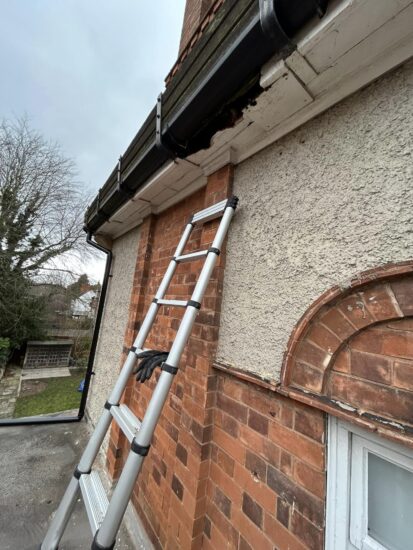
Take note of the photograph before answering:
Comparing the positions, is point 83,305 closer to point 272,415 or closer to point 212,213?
point 212,213

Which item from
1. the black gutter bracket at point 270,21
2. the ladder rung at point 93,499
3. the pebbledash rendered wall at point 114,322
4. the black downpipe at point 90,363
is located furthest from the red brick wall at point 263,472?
the black downpipe at point 90,363

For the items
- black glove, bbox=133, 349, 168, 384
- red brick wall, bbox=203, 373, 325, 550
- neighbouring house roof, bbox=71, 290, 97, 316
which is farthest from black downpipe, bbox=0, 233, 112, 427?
neighbouring house roof, bbox=71, 290, 97, 316

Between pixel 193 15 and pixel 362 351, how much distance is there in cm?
416

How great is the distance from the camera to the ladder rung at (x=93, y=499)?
119 cm

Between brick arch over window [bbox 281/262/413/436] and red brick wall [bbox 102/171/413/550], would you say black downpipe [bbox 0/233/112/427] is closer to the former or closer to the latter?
red brick wall [bbox 102/171/413/550]

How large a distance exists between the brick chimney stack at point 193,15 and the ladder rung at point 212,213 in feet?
7.88

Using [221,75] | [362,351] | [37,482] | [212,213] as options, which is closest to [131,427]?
[362,351]

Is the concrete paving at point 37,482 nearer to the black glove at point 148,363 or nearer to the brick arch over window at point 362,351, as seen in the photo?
the black glove at point 148,363

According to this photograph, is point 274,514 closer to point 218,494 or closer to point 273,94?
point 218,494

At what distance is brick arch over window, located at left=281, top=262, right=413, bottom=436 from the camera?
0.75 meters

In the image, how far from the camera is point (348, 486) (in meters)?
0.84

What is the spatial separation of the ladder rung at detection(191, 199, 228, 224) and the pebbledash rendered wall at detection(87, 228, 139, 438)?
1693 millimetres

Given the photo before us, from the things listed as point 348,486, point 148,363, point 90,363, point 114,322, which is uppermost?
point 114,322

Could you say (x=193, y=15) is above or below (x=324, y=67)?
above
